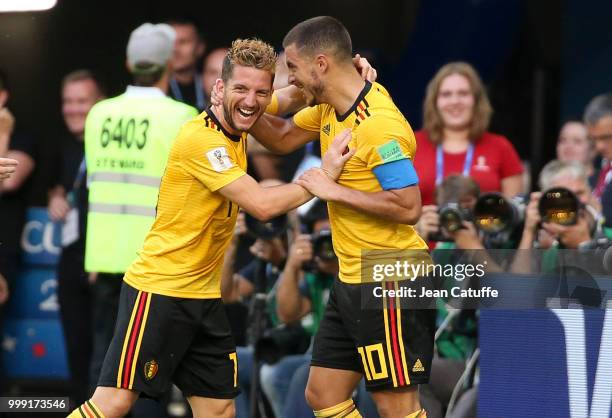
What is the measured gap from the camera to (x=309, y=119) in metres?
6.00

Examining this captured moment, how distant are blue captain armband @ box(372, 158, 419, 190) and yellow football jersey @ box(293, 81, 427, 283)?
23 millimetres

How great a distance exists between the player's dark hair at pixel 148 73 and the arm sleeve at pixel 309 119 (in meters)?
1.08

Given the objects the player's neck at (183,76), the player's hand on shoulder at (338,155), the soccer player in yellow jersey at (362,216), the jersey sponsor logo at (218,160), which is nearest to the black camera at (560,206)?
the soccer player in yellow jersey at (362,216)

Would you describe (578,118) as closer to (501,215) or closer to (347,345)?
(501,215)

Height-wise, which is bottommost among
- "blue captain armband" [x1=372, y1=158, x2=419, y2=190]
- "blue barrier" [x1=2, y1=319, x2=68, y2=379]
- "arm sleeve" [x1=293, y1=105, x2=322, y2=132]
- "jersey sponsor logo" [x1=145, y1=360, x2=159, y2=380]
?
"blue barrier" [x1=2, y1=319, x2=68, y2=379]

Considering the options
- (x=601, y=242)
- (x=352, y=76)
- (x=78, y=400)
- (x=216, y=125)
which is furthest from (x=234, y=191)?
(x=78, y=400)

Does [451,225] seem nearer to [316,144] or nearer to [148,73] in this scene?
[148,73]

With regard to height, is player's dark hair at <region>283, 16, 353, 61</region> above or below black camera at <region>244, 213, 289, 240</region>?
above

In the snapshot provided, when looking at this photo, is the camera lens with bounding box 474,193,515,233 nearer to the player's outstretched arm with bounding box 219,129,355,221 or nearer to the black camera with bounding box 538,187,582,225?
the black camera with bounding box 538,187,582,225

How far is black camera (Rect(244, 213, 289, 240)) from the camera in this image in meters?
6.85

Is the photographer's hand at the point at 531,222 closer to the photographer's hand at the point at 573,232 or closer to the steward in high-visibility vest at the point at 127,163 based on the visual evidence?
the photographer's hand at the point at 573,232

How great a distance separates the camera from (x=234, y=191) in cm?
557

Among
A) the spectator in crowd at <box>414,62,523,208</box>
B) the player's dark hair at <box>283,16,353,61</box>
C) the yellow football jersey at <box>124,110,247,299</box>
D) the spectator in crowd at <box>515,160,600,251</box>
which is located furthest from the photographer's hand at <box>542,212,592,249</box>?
the yellow football jersey at <box>124,110,247,299</box>

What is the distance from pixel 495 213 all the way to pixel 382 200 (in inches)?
50.9
